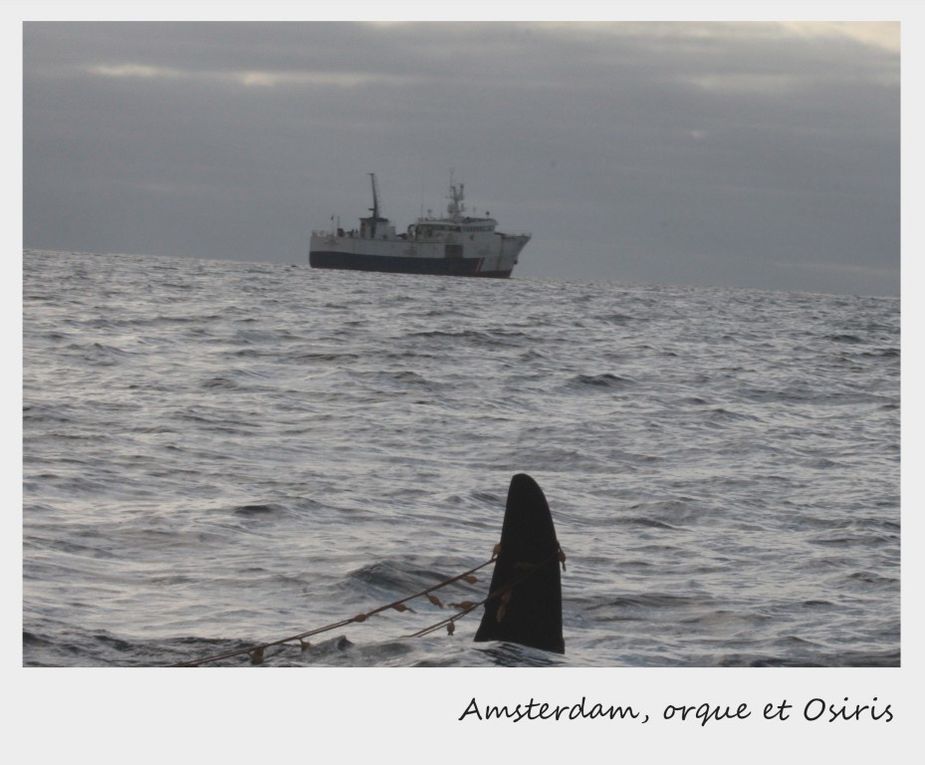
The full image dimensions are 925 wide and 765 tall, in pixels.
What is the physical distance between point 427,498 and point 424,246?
95.3 metres

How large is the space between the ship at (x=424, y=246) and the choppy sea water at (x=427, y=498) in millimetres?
72933

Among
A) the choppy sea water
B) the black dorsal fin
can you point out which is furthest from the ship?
the black dorsal fin

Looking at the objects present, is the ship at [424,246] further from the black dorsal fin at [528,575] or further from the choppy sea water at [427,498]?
the black dorsal fin at [528,575]

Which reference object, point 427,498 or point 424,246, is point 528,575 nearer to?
point 427,498

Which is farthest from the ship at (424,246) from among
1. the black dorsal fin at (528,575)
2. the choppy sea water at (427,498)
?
the black dorsal fin at (528,575)

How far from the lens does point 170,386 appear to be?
2708 centimetres

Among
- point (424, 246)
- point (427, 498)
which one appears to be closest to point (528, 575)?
point (427, 498)

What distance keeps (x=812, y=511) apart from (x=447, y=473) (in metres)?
5.31

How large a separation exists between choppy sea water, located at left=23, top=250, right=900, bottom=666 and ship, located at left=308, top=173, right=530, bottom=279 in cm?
7293

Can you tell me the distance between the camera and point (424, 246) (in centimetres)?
11062

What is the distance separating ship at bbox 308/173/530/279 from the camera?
364ft

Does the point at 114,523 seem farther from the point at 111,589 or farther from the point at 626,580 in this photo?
the point at 626,580

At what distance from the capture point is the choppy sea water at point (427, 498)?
10711mm

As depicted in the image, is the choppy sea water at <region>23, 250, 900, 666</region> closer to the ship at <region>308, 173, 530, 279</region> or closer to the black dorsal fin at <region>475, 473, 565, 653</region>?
the black dorsal fin at <region>475, 473, 565, 653</region>
